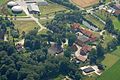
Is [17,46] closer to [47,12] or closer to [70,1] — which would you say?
[47,12]

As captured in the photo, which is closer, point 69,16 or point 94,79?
point 94,79

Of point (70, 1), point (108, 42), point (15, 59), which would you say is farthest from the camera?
point (70, 1)

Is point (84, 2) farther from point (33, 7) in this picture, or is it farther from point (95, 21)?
point (33, 7)

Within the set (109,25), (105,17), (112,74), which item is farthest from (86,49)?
(105,17)

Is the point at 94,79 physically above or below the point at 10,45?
below

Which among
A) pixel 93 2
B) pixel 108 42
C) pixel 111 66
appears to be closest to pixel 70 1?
pixel 93 2

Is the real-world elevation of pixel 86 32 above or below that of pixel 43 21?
below
